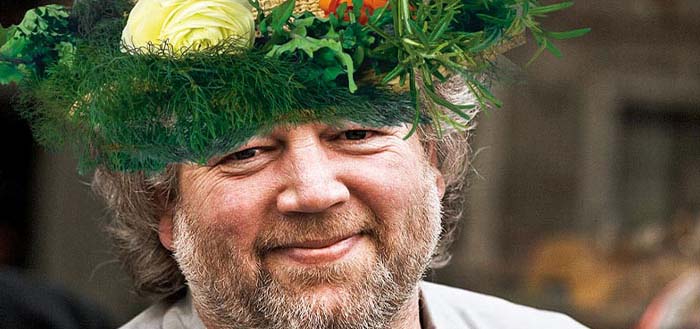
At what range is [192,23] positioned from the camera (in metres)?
2.51

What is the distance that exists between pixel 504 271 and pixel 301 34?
4.64 meters

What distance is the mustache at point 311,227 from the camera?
265 centimetres

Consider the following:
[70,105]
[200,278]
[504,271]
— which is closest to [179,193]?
[200,278]

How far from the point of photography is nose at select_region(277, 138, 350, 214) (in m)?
2.61

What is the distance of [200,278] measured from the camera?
2857 mm

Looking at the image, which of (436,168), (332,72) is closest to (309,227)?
(332,72)

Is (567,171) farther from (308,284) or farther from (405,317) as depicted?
(308,284)

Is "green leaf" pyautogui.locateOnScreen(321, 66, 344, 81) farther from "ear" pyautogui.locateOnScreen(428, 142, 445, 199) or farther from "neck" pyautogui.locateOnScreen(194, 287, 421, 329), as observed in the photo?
"neck" pyautogui.locateOnScreen(194, 287, 421, 329)

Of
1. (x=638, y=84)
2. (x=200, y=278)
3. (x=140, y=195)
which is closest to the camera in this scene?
(x=200, y=278)

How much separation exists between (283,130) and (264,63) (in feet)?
0.60

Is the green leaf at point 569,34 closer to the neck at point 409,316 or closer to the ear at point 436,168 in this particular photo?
the ear at point 436,168

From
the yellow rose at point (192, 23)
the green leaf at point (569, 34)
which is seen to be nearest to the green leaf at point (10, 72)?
the yellow rose at point (192, 23)

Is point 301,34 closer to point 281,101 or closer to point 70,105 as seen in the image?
point 281,101

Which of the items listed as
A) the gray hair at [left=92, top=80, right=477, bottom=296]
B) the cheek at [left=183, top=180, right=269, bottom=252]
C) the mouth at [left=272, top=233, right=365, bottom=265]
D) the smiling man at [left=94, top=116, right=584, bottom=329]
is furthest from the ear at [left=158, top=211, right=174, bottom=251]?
the mouth at [left=272, top=233, right=365, bottom=265]
